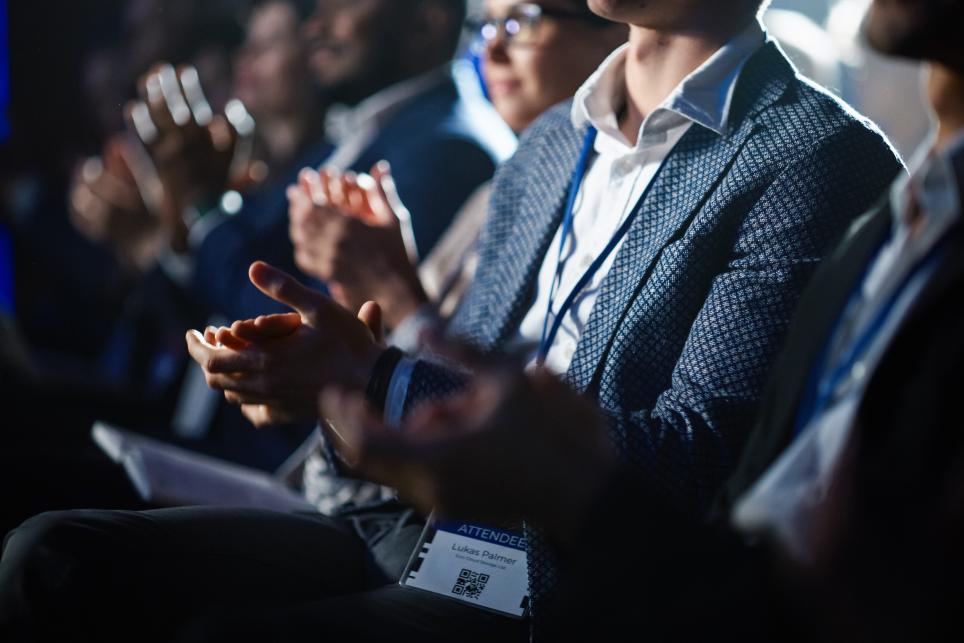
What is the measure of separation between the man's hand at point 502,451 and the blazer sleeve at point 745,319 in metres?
0.29

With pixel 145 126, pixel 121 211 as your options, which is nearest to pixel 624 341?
pixel 145 126

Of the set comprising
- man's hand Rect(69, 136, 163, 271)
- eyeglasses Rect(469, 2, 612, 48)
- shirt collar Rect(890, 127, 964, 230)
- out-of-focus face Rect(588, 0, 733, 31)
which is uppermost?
out-of-focus face Rect(588, 0, 733, 31)

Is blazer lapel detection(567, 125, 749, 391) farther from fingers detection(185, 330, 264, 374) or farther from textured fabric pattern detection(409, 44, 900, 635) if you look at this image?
fingers detection(185, 330, 264, 374)

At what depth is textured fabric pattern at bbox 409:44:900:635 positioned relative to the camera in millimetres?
927

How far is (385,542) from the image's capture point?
44.1 inches

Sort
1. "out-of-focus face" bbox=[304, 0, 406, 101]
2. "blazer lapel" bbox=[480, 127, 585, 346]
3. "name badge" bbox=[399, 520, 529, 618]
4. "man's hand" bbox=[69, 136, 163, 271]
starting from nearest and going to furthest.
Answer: "name badge" bbox=[399, 520, 529, 618], "blazer lapel" bbox=[480, 127, 585, 346], "out-of-focus face" bbox=[304, 0, 406, 101], "man's hand" bbox=[69, 136, 163, 271]

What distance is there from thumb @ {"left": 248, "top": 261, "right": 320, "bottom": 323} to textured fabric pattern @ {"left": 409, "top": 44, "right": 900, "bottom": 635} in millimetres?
124

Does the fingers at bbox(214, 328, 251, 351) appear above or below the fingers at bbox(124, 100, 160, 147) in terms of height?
above

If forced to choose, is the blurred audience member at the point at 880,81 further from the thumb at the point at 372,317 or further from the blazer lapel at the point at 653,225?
the thumb at the point at 372,317

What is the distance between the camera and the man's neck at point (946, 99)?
722 mm

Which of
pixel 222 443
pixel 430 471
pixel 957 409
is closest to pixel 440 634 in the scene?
pixel 430 471

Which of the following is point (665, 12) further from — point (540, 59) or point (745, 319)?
point (540, 59)

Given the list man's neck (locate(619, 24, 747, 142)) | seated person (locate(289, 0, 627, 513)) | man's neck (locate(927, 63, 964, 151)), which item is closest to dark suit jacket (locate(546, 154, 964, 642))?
man's neck (locate(927, 63, 964, 151))

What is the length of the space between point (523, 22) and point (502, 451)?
1.17m
